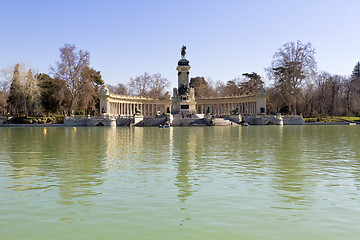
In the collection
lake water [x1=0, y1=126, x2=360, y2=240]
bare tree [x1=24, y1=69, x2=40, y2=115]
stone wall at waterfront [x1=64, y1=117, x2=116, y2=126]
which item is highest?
bare tree [x1=24, y1=69, x2=40, y2=115]

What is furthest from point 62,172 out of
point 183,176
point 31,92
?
point 31,92

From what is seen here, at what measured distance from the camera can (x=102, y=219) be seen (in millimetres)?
7094

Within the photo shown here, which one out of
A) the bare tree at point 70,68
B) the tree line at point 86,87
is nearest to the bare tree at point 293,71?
the tree line at point 86,87

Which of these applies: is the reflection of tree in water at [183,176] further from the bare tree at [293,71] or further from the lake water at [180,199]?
the bare tree at [293,71]

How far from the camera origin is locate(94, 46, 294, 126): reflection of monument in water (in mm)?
69438

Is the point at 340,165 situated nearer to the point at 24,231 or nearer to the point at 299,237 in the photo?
the point at 299,237

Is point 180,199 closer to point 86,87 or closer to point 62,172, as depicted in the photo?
point 62,172

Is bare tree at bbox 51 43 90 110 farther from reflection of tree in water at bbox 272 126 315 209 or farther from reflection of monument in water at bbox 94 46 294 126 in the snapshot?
reflection of tree in water at bbox 272 126 315 209

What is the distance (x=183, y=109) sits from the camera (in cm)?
8394

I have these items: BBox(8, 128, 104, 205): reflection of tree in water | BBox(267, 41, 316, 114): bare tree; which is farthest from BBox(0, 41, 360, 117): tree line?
BBox(8, 128, 104, 205): reflection of tree in water

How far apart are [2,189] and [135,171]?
461 centimetres

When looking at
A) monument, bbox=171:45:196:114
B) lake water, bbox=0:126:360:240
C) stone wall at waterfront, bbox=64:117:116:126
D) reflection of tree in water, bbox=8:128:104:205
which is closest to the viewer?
lake water, bbox=0:126:360:240

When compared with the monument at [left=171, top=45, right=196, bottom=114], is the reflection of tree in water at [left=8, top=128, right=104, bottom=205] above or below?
below

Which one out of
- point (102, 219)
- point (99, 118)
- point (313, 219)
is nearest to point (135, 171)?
point (102, 219)
